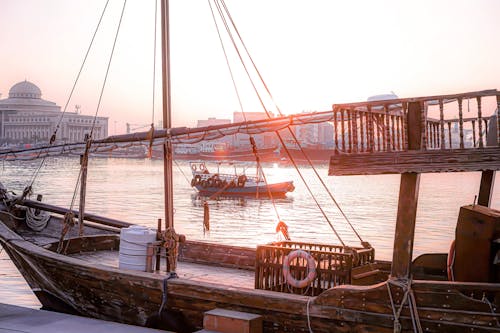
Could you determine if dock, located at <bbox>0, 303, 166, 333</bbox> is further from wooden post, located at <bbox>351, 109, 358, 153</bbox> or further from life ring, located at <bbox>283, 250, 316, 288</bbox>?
wooden post, located at <bbox>351, 109, 358, 153</bbox>

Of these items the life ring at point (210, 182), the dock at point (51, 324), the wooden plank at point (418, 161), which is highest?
the wooden plank at point (418, 161)

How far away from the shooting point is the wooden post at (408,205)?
8367 mm

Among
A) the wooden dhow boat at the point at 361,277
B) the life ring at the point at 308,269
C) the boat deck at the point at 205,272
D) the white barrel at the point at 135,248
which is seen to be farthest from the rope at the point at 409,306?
the white barrel at the point at 135,248

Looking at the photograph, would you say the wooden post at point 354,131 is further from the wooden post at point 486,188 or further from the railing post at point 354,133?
the wooden post at point 486,188

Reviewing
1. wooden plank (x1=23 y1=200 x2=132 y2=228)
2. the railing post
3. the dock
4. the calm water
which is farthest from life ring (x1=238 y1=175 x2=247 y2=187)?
the railing post

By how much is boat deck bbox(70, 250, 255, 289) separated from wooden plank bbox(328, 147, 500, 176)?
4.24 m

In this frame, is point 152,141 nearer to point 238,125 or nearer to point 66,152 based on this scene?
point 238,125

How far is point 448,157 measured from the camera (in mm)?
8219

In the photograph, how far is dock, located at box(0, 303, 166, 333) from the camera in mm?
10578

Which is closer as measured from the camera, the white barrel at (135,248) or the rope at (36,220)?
the white barrel at (135,248)

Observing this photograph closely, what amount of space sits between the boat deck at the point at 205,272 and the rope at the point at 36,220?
596 centimetres

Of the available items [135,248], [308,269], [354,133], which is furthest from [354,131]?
[135,248]

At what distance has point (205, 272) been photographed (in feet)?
44.3

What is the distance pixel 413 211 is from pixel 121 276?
19.8 feet
